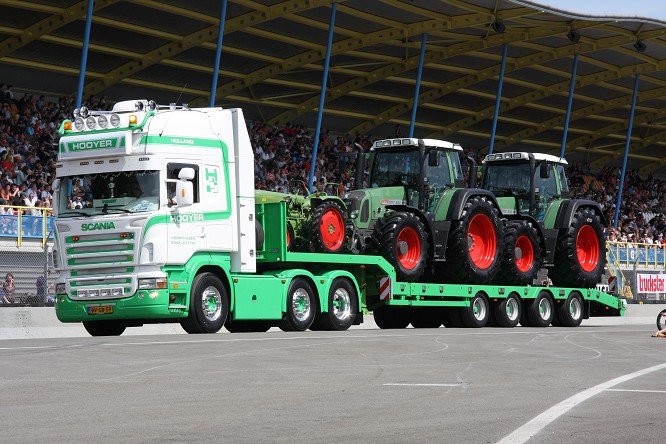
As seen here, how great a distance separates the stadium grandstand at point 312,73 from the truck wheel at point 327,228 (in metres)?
1.99

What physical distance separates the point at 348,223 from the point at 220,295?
3.83 m

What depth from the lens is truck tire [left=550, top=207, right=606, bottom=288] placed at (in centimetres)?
2652

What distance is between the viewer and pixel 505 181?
26797mm

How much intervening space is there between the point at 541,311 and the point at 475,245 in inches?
121

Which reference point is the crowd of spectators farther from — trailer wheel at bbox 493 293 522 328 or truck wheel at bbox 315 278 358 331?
trailer wheel at bbox 493 293 522 328

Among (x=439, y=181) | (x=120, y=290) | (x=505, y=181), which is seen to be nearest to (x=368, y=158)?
(x=439, y=181)

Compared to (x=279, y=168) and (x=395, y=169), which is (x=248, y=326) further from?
(x=279, y=168)

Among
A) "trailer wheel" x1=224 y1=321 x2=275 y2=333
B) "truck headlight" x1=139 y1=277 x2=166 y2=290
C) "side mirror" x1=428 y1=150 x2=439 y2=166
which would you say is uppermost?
"side mirror" x1=428 y1=150 x2=439 y2=166

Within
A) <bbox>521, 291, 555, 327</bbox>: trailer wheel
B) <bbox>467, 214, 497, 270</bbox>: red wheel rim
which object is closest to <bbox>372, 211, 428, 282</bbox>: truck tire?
<bbox>467, 214, 497, 270</bbox>: red wheel rim

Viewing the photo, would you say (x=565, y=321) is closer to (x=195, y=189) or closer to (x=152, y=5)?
(x=195, y=189)

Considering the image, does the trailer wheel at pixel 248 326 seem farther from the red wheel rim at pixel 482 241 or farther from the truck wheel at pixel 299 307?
the red wheel rim at pixel 482 241

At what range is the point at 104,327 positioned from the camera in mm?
20016

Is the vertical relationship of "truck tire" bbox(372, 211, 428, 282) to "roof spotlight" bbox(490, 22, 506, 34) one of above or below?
below

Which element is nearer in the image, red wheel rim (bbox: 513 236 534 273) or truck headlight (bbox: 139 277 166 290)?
truck headlight (bbox: 139 277 166 290)
